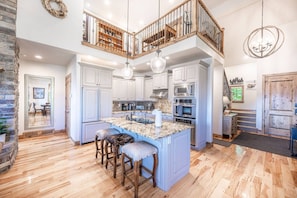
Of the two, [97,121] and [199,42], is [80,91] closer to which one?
[97,121]

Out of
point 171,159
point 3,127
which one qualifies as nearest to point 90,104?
point 3,127

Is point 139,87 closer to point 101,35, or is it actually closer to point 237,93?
point 101,35

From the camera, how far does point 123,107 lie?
18.7 ft

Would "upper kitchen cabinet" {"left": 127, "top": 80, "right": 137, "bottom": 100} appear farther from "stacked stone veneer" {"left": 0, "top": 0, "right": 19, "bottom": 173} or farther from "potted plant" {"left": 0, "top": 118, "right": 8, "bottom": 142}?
"potted plant" {"left": 0, "top": 118, "right": 8, "bottom": 142}

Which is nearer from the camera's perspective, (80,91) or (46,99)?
(80,91)

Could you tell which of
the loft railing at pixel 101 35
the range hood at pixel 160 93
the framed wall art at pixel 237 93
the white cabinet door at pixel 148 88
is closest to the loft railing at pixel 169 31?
the loft railing at pixel 101 35

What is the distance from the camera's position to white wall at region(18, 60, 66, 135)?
172 inches

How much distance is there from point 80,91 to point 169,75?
3118 mm

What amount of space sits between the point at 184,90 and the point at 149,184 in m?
2.58

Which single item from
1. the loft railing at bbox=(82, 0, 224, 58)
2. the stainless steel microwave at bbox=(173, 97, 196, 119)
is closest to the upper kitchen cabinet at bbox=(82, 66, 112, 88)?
the loft railing at bbox=(82, 0, 224, 58)

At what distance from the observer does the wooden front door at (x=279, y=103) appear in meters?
4.61

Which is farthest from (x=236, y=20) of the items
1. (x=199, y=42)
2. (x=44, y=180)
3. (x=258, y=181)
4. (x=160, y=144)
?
(x=44, y=180)

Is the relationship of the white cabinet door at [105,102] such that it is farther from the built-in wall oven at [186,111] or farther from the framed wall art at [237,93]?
the framed wall art at [237,93]

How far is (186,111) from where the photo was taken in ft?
12.2
